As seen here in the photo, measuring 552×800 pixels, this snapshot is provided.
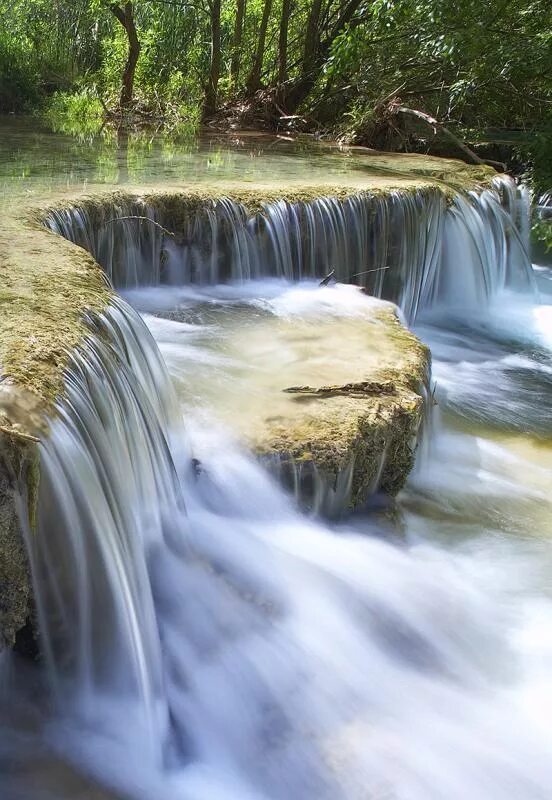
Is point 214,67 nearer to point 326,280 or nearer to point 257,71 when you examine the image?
point 257,71

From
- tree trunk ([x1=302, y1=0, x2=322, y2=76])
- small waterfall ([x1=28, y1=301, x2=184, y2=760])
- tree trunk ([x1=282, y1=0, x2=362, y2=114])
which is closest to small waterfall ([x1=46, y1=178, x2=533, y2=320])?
small waterfall ([x1=28, y1=301, x2=184, y2=760])

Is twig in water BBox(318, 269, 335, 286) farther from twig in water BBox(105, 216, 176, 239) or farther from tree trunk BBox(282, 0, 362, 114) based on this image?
tree trunk BBox(282, 0, 362, 114)

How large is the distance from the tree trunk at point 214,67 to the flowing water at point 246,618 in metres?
12.0

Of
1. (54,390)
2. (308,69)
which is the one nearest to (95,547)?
(54,390)

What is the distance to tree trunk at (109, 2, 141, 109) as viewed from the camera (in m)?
15.4

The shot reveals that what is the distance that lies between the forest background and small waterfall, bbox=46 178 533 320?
250 centimetres

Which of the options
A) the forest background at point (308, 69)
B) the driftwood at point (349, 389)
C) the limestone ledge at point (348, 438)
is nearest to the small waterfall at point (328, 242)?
the driftwood at point (349, 389)

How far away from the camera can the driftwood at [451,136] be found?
1140 centimetres

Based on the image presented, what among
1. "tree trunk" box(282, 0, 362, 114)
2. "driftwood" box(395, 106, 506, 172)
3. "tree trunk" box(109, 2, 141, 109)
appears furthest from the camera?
"tree trunk" box(109, 2, 141, 109)

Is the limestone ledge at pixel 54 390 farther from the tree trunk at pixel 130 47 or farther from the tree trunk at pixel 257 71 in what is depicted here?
the tree trunk at pixel 130 47

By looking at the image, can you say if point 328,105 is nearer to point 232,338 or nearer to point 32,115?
point 32,115

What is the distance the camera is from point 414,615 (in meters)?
3.52

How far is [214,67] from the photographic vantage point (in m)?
15.6

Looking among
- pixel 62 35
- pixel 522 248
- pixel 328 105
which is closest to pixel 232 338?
pixel 522 248
